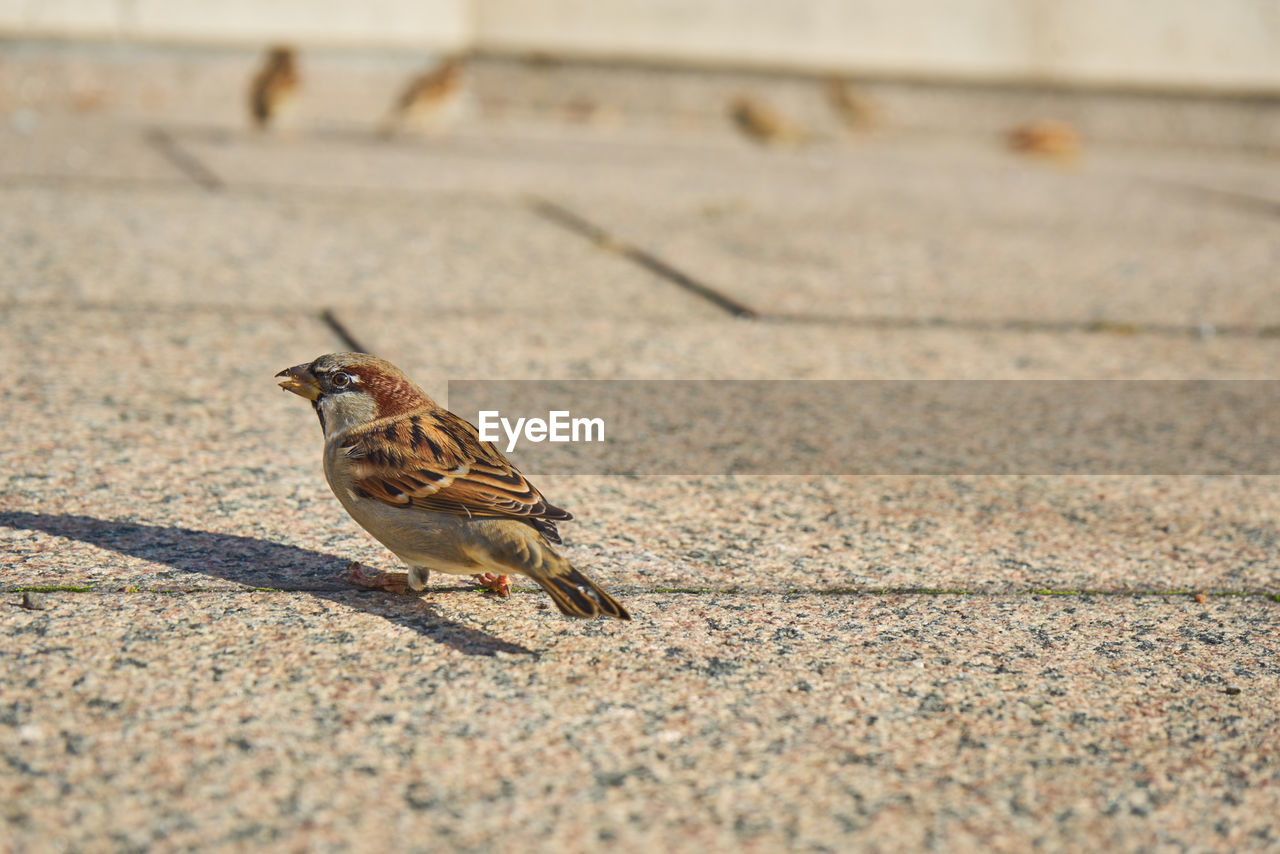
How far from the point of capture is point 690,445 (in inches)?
Result: 178

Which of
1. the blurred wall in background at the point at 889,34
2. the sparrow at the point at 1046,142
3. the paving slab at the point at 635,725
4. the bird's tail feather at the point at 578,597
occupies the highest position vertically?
the blurred wall in background at the point at 889,34

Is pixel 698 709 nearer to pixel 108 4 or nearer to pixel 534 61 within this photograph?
pixel 108 4

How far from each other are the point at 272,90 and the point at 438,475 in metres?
8.23

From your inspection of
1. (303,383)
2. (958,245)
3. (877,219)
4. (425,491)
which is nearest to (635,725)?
(425,491)

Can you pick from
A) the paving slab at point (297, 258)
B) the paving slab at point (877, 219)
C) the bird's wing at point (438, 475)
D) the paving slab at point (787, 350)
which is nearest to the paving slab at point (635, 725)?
the bird's wing at point (438, 475)

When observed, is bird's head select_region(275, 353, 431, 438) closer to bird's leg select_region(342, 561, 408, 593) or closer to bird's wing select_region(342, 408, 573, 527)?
bird's wing select_region(342, 408, 573, 527)

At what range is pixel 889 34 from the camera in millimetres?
13164

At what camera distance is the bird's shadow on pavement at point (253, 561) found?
3.12 m

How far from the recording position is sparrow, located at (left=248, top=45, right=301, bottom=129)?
1062 cm

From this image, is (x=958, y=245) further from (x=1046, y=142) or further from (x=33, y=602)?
(x=33, y=602)

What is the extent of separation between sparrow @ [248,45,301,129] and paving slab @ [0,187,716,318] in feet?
10.3

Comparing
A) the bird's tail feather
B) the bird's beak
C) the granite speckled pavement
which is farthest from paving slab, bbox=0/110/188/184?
the bird's tail feather

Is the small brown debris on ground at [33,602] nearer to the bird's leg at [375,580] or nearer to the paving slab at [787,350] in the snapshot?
the bird's leg at [375,580]

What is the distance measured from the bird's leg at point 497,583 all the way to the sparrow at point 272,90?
8070 mm
